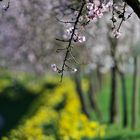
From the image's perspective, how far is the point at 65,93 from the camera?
52.2 metres

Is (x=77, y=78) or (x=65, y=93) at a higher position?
(x=77, y=78)

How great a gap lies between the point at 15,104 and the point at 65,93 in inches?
147

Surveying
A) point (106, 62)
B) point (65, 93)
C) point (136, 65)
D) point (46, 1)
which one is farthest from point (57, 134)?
point (65, 93)

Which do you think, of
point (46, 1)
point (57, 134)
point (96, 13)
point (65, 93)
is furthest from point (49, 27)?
point (65, 93)

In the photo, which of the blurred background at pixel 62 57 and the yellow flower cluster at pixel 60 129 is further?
the blurred background at pixel 62 57

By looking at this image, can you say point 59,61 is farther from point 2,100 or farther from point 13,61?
point 2,100

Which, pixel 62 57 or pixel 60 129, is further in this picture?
pixel 62 57

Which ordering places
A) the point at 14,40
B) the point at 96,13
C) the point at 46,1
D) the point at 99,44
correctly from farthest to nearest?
the point at 99,44
the point at 14,40
the point at 46,1
the point at 96,13

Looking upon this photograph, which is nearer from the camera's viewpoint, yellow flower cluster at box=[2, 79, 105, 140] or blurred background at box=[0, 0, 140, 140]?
yellow flower cluster at box=[2, 79, 105, 140]

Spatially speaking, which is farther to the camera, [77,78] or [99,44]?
[77,78]

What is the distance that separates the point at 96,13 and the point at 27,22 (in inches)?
→ 616

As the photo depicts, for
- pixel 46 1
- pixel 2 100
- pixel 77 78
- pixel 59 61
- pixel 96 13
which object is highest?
pixel 96 13

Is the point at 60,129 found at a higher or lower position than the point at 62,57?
higher

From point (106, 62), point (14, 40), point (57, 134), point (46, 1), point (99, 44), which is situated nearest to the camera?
Result: point (57, 134)
